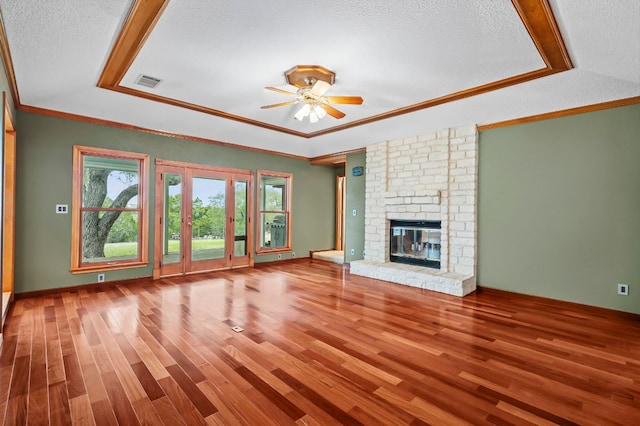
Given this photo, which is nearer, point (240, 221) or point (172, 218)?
point (172, 218)

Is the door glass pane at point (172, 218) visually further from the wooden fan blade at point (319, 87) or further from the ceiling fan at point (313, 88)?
the wooden fan blade at point (319, 87)

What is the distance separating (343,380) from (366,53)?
9.44 ft

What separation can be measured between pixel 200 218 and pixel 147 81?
2.84 meters

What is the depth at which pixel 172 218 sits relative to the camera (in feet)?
18.2

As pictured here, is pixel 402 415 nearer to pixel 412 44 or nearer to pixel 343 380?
pixel 343 380

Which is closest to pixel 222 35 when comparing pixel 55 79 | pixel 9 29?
pixel 9 29

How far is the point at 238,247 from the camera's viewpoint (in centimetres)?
646

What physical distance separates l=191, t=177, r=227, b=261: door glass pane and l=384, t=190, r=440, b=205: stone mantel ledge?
11.0 ft

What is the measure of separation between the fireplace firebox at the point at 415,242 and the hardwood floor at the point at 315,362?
133cm

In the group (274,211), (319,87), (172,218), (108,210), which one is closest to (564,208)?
(319,87)

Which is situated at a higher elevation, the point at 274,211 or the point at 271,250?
the point at 274,211

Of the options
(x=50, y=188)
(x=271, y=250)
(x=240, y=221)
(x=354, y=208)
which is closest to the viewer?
(x=50, y=188)

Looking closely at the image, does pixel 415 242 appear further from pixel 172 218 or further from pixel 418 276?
pixel 172 218

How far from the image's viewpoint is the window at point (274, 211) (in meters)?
6.89
